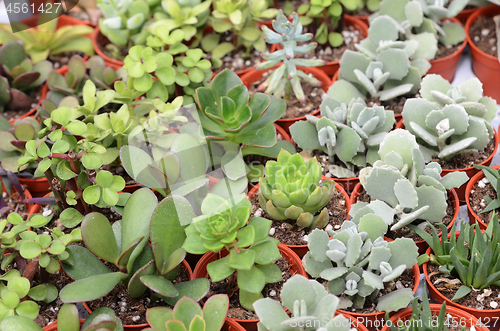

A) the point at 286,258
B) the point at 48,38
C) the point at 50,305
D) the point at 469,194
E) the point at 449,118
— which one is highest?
the point at 449,118

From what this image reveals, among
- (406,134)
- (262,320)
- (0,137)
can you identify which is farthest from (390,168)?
(0,137)

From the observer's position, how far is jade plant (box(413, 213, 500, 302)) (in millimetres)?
1351

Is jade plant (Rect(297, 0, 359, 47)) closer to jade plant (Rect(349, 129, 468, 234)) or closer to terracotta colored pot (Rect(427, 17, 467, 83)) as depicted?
terracotta colored pot (Rect(427, 17, 467, 83))

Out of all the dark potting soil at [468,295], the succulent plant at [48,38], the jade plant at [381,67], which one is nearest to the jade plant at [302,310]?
the dark potting soil at [468,295]

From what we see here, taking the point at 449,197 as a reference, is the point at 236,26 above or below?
above

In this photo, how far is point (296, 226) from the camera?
162 cm

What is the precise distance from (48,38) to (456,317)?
81.5 inches

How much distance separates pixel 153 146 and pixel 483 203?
3.75 ft

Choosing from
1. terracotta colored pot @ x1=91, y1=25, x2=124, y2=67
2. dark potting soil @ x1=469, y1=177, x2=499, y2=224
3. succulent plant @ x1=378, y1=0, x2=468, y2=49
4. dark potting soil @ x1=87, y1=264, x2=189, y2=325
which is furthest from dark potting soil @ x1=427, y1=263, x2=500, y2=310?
terracotta colored pot @ x1=91, y1=25, x2=124, y2=67

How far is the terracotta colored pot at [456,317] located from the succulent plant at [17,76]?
1704mm

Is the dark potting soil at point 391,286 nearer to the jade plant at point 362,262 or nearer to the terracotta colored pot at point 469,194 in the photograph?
the jade plant at point 362,262

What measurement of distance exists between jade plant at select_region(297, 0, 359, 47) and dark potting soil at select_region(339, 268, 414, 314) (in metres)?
1.19

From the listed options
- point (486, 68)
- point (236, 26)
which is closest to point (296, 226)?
point (236, 26)

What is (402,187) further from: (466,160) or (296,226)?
(466,160)
